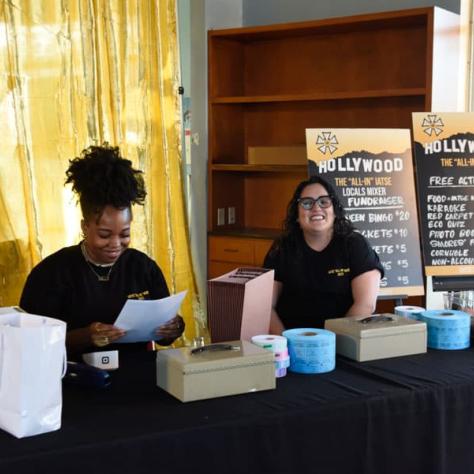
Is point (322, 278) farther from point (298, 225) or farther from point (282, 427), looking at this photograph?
point (282, 427)

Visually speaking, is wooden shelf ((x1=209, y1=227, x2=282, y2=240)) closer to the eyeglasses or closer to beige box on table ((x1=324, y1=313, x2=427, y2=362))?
the eyeglasses

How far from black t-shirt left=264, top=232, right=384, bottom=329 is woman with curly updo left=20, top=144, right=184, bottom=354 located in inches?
23.2

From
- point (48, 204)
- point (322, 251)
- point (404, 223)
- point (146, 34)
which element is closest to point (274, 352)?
point (322, 251)

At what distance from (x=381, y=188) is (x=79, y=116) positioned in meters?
1.56

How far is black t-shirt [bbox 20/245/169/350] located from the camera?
2336 millimetres

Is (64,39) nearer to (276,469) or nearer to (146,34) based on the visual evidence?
(146,34)

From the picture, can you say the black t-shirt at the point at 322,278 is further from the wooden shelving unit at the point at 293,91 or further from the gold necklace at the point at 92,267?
the wooden shelving unit at the point at 293,91

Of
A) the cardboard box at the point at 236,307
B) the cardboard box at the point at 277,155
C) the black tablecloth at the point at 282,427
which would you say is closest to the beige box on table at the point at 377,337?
the black tablecloth at the point at 282,427

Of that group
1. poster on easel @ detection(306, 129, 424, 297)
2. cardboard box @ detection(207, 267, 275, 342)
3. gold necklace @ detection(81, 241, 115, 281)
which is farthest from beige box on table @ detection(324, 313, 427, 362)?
poster on easel @ detection(306, 129, 424, 297)

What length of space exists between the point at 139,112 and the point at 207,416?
2886mm

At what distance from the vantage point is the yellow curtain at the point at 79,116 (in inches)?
142

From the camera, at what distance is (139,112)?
427 centimetres

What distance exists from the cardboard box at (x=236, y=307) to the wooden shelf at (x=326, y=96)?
7.32 feet

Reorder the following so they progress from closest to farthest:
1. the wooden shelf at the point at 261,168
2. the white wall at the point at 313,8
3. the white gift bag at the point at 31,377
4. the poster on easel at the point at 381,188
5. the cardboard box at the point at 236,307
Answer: the white gift bag at the point at 31,377 → the cardboard box at the point at 236,307 → the poster on easel at the point at 381,188 → the white wall at the point at 313,8 → the wooden shelf at the point at 261,168
